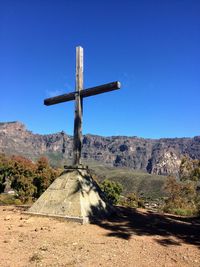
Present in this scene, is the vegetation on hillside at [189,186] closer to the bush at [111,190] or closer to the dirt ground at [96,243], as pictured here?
the dirt ground at [96,243]

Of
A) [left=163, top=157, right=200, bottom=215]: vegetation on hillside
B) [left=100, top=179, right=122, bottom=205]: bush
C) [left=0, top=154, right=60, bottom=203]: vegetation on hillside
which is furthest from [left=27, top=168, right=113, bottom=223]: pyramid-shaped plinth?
[left=100, top=179, right=122, bottom=205]: bush

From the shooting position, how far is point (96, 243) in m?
6.90

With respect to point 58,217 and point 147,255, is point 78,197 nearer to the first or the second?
point 58,217

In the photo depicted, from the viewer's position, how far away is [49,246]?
665 cm

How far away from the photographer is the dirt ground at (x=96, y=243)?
5.88 meters

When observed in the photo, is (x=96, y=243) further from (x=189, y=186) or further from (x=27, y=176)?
(x=27, y=176)

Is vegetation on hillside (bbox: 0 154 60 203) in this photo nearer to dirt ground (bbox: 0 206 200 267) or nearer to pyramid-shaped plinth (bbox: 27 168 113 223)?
pyramid-shaped plinth (bbox: 27 168 113 223)

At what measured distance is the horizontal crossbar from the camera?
9.72 meters

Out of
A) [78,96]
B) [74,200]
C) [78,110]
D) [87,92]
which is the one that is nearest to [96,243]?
[74,200]

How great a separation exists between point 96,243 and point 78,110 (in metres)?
5.09

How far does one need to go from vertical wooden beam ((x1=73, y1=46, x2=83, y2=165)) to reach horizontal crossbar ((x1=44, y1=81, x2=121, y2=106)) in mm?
254

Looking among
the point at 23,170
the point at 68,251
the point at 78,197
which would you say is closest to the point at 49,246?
the point at 68,251

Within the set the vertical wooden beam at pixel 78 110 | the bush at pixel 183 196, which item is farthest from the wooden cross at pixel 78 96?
the bush at pixel 183 196

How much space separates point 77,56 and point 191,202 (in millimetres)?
16829
